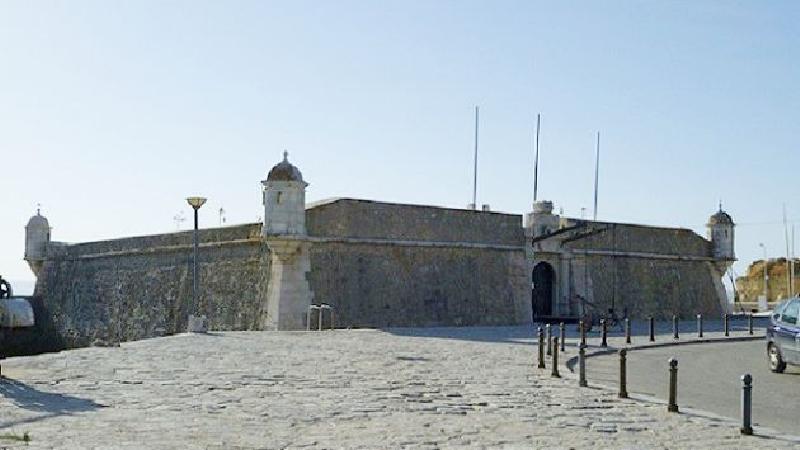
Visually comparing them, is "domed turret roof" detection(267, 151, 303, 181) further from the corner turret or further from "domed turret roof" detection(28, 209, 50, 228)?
"domed turret roof" detection(28, 209, 50, 228)

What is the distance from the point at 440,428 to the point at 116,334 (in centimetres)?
3043

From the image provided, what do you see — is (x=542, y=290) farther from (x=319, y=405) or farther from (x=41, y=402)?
(x=41, y=402)

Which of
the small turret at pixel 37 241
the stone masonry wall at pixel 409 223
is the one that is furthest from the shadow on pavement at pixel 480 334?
the small turret at pixel 37 241

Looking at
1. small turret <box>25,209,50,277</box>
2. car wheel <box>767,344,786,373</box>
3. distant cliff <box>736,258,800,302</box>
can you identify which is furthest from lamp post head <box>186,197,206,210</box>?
distant cliff <box>736,258,800,302</box>

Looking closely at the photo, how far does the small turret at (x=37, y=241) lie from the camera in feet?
141

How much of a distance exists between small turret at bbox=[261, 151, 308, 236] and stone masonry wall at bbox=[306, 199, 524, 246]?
131 cm

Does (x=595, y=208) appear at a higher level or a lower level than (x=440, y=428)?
higher

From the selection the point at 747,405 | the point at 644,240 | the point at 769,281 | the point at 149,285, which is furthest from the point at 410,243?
the point at 769,281

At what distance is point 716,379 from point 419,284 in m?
16.6

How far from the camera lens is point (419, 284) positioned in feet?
102

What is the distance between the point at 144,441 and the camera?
27.6 feet

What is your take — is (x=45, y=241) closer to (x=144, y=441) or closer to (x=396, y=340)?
(x=396, y=340)

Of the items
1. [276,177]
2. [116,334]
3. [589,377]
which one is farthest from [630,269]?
[589,377]

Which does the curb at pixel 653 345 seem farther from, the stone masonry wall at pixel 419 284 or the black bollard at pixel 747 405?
the stone masonry wall at pixel 419 284
